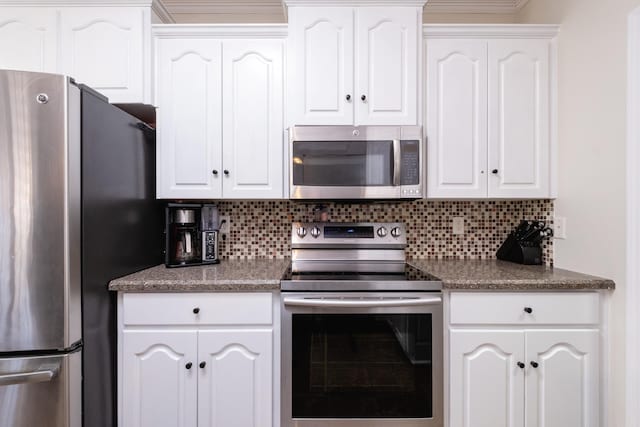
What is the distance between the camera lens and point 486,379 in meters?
1.47

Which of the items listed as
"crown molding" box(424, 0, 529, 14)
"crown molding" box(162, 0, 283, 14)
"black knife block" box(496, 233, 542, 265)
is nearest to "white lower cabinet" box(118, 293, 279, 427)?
"black knife block" box(496, 233, 542, 265)

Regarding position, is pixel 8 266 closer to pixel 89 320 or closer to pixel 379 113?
A: pixel 89 320

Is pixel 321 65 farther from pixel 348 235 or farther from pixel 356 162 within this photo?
pixel 348 235

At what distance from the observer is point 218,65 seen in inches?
70.1

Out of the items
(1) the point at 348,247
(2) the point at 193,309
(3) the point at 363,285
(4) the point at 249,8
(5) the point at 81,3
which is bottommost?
(2) the point at 193,309

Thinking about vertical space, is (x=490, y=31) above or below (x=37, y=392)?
above

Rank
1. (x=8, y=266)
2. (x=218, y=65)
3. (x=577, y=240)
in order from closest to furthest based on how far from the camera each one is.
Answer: (x=8, y=266) → (x=577, y=240) → (x=218, y=65)

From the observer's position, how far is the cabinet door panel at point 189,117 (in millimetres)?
1777

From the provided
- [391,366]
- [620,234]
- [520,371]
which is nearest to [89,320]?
[391,366]

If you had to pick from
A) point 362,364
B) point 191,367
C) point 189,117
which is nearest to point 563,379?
point 362,364

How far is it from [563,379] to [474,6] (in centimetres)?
226

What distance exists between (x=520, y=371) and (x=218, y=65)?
2.11 metres

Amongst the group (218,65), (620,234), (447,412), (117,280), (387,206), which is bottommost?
(447,412)

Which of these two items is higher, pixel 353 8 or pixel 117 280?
pixel 353 8
